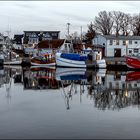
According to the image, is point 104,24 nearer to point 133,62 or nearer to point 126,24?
point 126,24

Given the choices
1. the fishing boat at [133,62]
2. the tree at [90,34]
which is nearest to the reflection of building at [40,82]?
the fishing boat at [133,62]

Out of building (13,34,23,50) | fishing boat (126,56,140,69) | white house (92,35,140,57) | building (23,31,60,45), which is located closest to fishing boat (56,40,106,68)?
fishing boat (126,56,140,69)

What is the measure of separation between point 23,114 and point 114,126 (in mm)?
4505

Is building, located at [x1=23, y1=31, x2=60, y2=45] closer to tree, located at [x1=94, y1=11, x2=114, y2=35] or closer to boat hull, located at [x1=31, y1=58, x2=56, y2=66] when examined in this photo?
tree, located at [x1=94, y1=11, x2=114, y2=35]

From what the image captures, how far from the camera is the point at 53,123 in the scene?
48.1ft

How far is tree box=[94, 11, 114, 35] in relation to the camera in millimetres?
116669

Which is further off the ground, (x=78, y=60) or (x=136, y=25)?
(x=136, y=25)

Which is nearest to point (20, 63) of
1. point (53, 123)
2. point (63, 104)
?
point (63, 104)

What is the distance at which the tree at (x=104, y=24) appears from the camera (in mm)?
116669

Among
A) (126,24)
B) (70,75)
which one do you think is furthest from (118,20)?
(70,75)

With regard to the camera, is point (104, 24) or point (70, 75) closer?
point (70, 75)

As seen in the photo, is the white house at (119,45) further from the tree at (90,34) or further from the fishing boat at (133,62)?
the tree at (90,34)

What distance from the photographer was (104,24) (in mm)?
118312

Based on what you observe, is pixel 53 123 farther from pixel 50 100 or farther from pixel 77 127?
pixel 50 100
